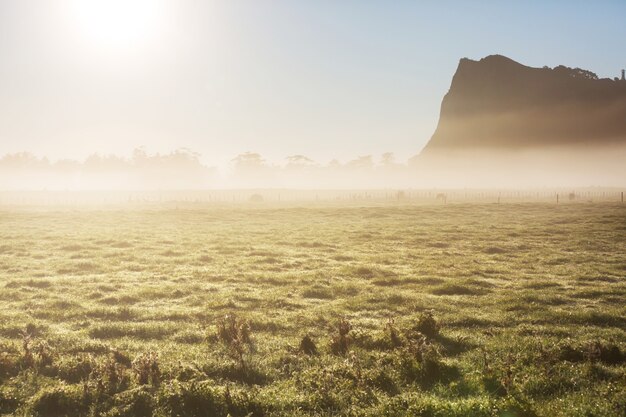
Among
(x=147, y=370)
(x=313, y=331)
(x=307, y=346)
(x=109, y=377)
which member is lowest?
(x=313, y=331)

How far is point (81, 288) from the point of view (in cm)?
2198

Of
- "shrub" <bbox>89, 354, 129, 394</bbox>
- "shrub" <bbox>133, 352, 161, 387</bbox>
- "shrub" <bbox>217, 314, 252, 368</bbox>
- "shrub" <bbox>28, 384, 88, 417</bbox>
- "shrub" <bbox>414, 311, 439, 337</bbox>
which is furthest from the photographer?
"shrub" <bbox>414, 311, 439, 337</bbox>

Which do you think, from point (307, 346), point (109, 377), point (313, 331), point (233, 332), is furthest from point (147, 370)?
point (313, 331)

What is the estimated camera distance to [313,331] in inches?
612

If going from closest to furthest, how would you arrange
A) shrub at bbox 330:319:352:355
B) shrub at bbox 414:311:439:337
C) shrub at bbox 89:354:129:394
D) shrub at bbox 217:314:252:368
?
shrub at bbox 89:354:129:394, shrub at bbox 330:319:352:355, shrub at bbox 217:314:252:368, shrub at bbox 414:311:439:337

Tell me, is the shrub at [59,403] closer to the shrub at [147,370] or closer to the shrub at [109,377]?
the shrub at [109,377]

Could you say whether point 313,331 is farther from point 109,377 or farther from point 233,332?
point 109,377

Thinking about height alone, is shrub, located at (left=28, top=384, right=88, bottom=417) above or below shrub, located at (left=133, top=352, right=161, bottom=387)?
below

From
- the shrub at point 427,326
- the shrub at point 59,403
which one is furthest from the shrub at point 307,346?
the shrub at point 59,403

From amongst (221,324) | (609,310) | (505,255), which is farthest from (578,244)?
(221,324)

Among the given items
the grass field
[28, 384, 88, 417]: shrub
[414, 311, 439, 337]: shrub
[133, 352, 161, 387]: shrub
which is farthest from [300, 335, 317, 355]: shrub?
[28, 384, 88, 417]: shrub

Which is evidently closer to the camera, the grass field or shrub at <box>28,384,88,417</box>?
shrub at <box>28,384,88,417</box>

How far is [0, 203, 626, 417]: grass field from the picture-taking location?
10312mm

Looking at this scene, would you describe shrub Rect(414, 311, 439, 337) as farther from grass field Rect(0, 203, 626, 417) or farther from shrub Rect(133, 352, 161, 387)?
shrub Rect(133, 352, 161, 387)
